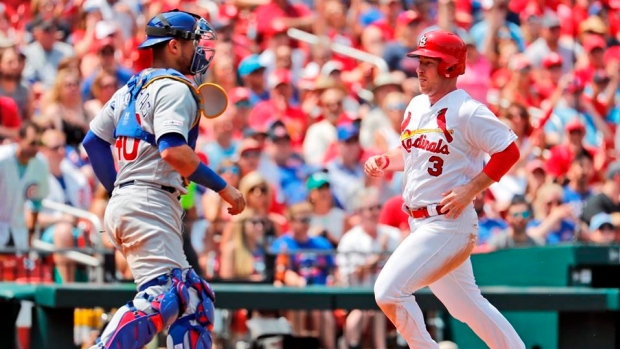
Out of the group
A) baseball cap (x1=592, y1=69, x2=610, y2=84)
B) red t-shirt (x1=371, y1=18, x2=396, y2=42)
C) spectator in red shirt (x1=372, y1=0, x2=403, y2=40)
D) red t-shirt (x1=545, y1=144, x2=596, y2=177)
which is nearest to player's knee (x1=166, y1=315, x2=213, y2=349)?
red t-shirt (x1=545, y1=144, x2=596, y2=177)

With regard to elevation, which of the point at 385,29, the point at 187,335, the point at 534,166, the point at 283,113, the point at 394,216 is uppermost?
the point at 385,29

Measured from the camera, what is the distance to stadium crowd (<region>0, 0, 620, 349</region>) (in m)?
10.7

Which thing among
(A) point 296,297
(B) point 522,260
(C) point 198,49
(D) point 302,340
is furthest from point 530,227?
(C) point 198,49

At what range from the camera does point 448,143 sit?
6465 millimetres

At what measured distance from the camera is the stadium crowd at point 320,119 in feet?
35.2

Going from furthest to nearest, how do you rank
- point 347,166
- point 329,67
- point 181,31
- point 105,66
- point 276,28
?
1. point 276,28
2. point 329,67
3. point 105,66
4. point 347,166
5. point 181,31

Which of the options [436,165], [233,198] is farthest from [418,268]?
[233,198]

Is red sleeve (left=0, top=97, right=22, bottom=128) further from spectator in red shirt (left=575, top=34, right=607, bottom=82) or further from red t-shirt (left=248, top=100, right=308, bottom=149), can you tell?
spectator in red shirt (left=575, top=34, right=607, bottom=82)

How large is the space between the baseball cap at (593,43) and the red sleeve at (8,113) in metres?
7.65

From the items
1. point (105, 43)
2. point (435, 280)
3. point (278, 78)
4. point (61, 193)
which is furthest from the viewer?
point (278, 78)

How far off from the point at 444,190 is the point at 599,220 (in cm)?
557

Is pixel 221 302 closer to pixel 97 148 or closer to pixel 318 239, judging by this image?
pixel 97 148

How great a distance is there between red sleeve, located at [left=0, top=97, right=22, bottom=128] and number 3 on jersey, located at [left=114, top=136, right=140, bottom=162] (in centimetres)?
567

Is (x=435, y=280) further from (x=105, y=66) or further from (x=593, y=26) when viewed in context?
(x=593, y=26)
